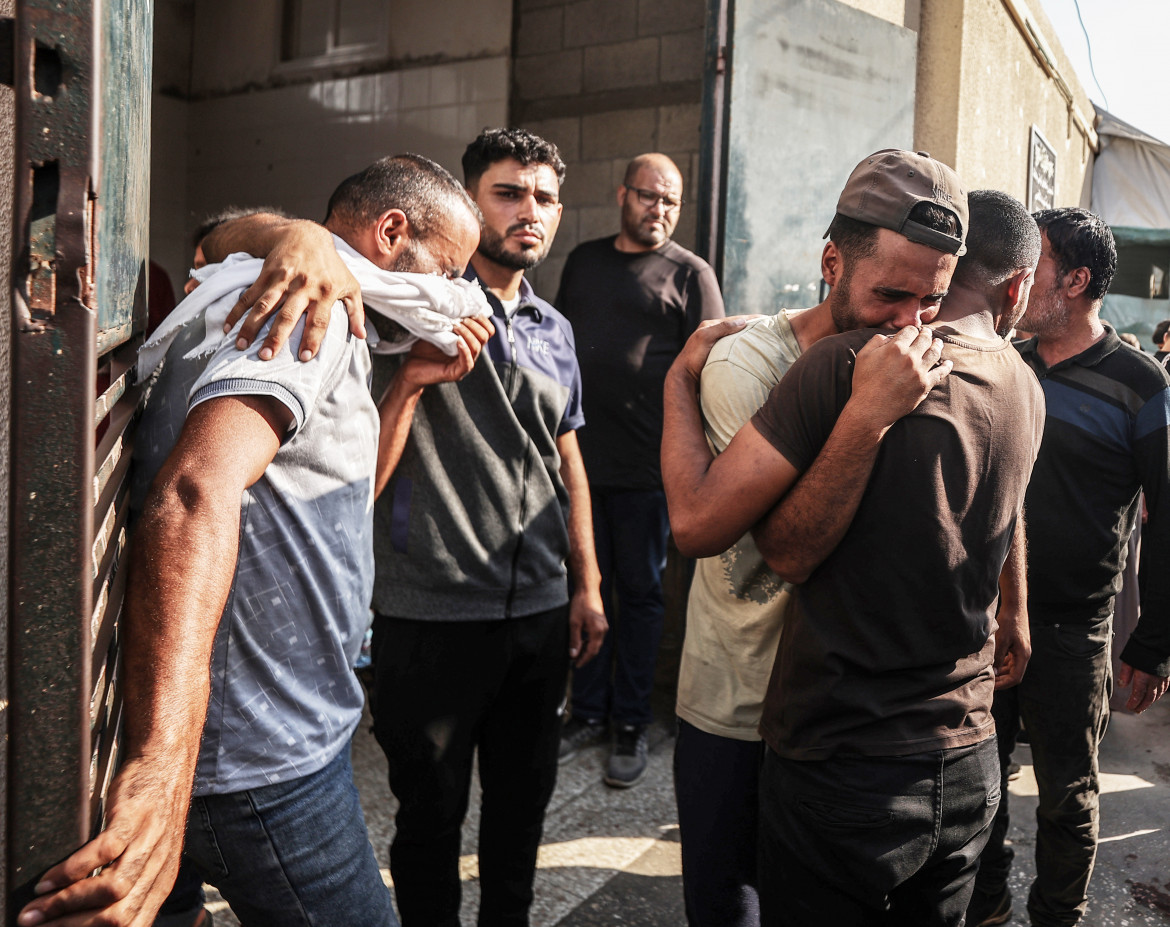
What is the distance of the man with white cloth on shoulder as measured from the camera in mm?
914

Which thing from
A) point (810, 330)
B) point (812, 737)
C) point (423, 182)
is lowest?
point (812, 737)

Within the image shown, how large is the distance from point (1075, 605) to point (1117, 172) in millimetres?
10823

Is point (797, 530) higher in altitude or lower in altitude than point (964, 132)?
lower

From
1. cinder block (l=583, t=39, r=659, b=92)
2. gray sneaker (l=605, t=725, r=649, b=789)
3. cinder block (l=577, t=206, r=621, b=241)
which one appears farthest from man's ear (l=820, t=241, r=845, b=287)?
cinder block (l=583, t=39, r=659, b=92)

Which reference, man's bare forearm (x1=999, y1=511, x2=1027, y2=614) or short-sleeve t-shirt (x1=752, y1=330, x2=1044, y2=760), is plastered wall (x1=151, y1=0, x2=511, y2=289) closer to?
man's bare forearm (x1=999, y1=511, x2=1027, y2=614)

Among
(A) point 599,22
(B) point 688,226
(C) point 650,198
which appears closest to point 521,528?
(C) point 650,198

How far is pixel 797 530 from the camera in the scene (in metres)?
1.44

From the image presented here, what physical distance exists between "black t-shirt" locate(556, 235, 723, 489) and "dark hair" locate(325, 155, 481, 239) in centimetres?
199

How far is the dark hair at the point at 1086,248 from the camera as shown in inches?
105

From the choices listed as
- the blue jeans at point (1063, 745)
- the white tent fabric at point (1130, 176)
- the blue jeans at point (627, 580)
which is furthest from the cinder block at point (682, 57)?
the white tent fabric at point (1130, 176)

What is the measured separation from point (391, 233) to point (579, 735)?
249 centimetres

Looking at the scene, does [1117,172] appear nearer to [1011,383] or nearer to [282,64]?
[282,64]

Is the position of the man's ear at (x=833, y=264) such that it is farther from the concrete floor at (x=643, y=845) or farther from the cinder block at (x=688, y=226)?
the cinder block at (x=688, y=226)

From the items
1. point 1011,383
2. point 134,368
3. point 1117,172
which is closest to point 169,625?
point 134,368
